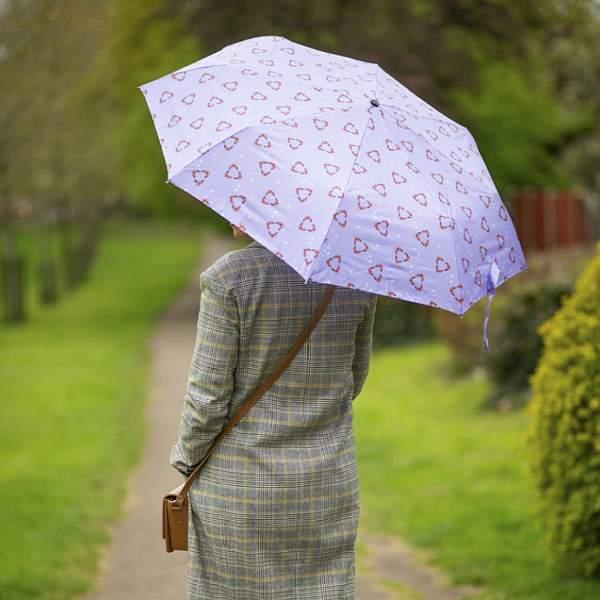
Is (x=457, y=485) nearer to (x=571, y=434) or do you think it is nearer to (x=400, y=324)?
(x=571, y=434)

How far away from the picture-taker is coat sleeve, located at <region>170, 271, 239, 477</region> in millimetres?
3324

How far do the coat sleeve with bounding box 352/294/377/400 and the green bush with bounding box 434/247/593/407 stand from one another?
6540 mm

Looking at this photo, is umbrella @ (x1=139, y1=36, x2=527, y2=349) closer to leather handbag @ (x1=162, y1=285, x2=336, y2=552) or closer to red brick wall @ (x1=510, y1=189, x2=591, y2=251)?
leather handbag @ (x1=162, y1=285, x2=336, y2=552)

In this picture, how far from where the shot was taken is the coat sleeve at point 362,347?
3643mm

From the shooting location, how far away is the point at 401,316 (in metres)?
17.2

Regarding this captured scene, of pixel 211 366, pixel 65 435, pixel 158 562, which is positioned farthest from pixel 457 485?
pixel 211 366

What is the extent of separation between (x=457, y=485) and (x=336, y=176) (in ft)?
16.7

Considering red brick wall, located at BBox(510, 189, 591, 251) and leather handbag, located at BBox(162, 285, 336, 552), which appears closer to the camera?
leather handbag, located at BBox(162, 285, 336, 552)

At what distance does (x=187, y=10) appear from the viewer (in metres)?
20.1

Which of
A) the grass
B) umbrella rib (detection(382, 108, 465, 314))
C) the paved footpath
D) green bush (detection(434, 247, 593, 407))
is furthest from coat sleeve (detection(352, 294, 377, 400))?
green bush (detection(434, 247, 593, 407))

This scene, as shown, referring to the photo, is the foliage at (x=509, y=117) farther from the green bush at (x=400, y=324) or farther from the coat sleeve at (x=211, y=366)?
the coat sleeve at (x=211, y=366)

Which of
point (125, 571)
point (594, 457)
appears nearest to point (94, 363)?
point (125, 571)

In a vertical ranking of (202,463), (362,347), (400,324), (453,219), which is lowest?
(400,324)

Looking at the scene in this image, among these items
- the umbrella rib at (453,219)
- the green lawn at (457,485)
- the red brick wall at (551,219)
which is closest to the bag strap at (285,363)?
the umbrella rib at (453,219)
